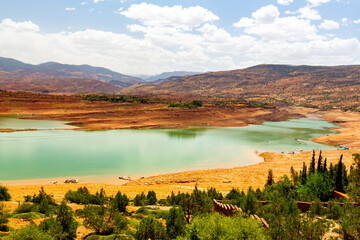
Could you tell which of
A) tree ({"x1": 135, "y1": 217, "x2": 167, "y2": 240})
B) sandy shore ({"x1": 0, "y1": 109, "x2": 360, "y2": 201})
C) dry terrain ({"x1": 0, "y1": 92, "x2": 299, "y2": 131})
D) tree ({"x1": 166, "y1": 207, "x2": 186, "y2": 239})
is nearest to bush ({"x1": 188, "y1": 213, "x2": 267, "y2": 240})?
tree ({"x1": 135, "y1": 217, "x2": 167, "y2": 240})

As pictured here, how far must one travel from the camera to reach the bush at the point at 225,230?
10.1 metres

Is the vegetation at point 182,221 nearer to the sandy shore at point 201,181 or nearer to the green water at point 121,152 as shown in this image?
the sandy shore at point 201,181

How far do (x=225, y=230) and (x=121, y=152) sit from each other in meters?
33.3

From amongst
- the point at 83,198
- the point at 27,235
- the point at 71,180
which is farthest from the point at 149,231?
the point at 71,180

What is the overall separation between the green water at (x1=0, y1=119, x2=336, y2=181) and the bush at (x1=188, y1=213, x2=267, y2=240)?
21335 mm

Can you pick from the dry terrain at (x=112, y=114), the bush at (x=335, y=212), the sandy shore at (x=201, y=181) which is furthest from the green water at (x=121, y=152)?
the bush at (x=335, y=212)

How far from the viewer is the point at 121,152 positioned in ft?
136

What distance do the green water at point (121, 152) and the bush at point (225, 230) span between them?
21.3 meters

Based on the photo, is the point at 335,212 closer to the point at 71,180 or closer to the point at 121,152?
the point at 71,180

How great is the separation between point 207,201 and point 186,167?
721 inches

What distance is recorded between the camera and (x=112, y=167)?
33062mm

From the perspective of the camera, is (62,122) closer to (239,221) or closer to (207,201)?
(207,201)

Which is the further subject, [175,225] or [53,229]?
[175,225]

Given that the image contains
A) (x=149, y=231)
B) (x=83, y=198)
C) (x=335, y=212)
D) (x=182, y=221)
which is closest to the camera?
(x=149, y=231)
